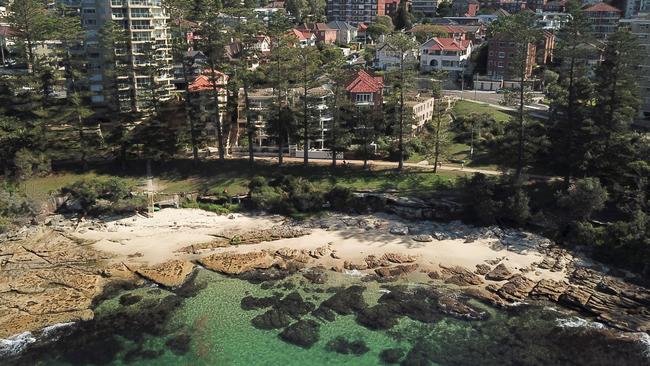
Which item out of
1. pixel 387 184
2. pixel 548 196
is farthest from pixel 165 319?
pixel 548 196

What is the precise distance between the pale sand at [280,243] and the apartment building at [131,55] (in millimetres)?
16222

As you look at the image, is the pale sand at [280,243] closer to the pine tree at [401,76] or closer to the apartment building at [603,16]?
the pine tree at [401,76]

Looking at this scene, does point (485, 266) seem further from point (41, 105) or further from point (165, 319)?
point (41, 105)

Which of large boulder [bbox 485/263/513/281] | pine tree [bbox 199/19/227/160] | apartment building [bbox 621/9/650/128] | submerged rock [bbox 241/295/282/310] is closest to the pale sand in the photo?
large boulder [bbox 485/263/513/281]

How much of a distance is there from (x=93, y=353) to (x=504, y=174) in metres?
36.6

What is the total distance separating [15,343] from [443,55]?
87.8 meters

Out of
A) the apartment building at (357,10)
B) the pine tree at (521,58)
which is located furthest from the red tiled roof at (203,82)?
the apartment building at (357,10)

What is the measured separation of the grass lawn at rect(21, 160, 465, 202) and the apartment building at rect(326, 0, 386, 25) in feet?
385

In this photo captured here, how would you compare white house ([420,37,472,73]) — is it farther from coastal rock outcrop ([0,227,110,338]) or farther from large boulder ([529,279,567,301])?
coastal rock outcrop ([0,227,110,338])

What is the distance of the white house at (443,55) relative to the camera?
101 meters

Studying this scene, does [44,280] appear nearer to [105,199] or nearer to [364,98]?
[105,199]

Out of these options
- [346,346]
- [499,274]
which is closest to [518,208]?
[499,274]

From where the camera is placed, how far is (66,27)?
54.4 meters

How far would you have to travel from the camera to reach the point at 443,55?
102 m
